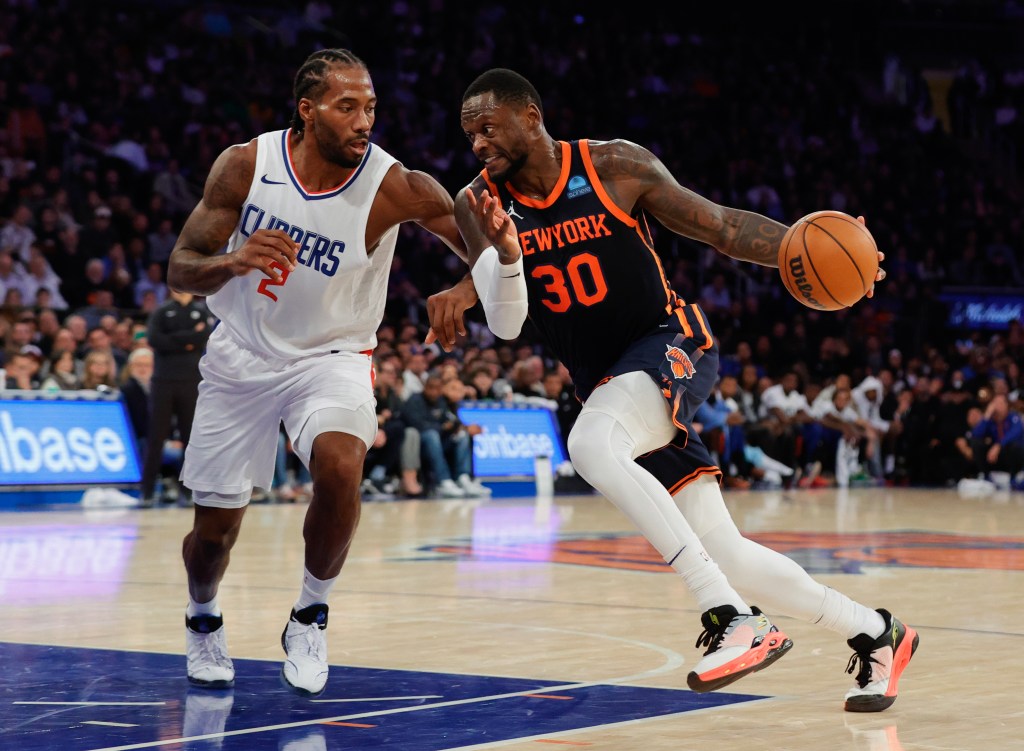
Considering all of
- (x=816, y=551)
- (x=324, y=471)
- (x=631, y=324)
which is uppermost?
(x=631, y=324)

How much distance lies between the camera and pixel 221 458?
541cm

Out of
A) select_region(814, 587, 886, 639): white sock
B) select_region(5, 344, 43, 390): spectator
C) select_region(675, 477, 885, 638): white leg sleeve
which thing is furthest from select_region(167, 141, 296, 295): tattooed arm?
select_region(5, 344, 43, 390): spectator

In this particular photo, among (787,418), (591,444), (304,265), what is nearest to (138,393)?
(787,418)

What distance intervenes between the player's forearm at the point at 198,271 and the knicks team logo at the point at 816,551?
4.75 metres

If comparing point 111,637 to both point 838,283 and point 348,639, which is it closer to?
point 348,639

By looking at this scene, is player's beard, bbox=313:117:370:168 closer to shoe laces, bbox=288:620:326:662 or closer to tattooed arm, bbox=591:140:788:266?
tattooed arm, bbox=591:140:788:266

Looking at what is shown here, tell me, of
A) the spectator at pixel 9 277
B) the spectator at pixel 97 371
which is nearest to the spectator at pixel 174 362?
the spectator at pixel 97 371

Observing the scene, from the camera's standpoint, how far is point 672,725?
14.9 ft

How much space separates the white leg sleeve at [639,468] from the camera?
4785mm

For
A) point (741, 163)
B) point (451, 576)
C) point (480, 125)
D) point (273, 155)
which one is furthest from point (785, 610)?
point (741, 163)

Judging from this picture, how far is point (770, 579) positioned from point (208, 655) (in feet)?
6.74

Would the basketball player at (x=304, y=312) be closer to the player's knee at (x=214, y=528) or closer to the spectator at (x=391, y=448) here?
the player's knee at (x=214, y=528)

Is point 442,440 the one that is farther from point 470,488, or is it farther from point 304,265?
point 304,265

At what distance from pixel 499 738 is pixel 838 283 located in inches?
74.0
